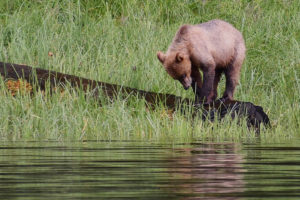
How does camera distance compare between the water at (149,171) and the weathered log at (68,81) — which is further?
the weathered log at (68,81)

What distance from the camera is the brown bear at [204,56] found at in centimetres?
1145

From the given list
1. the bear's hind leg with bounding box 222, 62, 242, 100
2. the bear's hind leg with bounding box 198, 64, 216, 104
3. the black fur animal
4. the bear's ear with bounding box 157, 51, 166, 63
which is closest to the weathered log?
the bear's hind leg with bounding box 198, 64, 216, 104

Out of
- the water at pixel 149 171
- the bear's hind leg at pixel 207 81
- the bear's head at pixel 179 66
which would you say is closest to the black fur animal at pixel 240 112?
the bear's hind leg at pixel 207 81

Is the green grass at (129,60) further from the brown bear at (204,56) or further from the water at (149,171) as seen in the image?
the water at (149,171)

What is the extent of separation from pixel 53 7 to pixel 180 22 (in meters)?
2.95

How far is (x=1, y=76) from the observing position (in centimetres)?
1128

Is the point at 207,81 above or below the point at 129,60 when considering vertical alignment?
below

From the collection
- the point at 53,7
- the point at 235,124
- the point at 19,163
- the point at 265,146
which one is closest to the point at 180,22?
the point at 53,7

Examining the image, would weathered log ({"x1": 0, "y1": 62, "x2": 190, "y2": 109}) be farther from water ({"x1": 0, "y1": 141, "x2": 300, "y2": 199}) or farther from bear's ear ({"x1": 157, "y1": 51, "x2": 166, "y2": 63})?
water ({"x1": 0, "y1": 141, "x2": 300, "y2": 199})

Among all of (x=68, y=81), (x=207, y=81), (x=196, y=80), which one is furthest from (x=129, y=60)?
(x=207, y=81)

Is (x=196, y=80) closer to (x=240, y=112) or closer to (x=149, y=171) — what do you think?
(x=240, y=112)

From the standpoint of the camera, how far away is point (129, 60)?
14016mm

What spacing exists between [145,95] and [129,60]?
2541mm

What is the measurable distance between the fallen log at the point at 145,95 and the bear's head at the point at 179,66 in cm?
32
